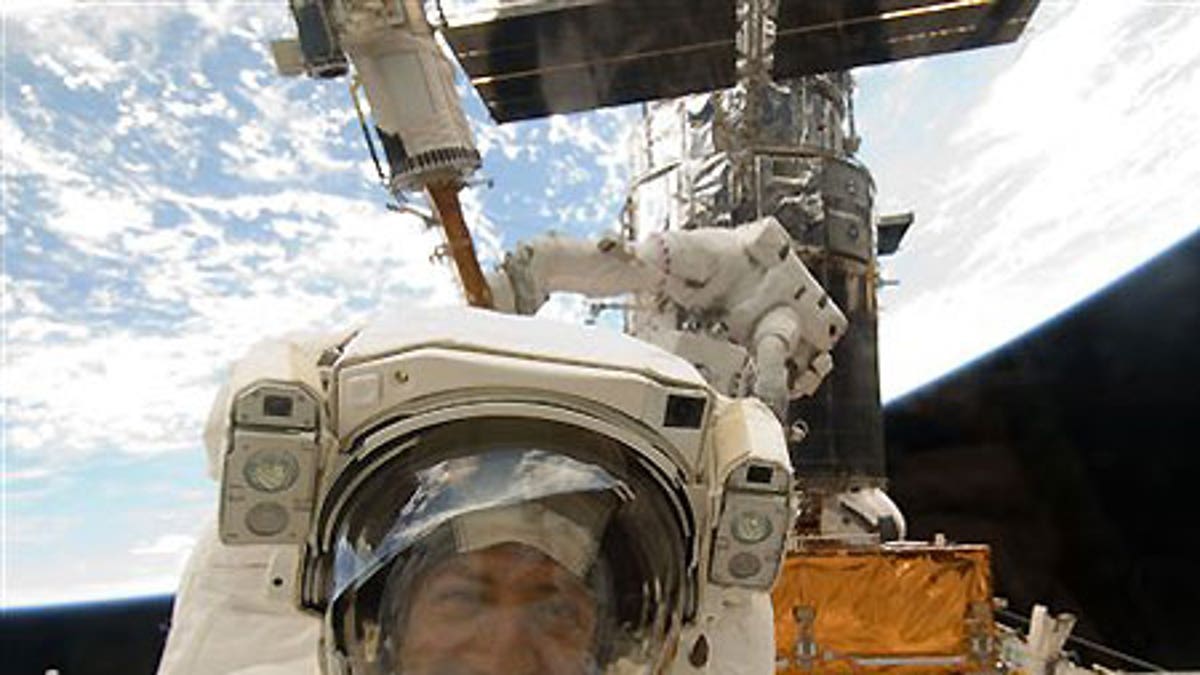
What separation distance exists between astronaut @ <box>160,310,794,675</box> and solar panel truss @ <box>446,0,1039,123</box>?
20.0 ft

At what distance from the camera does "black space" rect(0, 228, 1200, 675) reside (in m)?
10.1

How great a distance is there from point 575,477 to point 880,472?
263 inches

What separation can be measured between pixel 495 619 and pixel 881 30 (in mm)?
6819

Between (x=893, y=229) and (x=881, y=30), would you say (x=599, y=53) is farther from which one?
(x=893, y=229)

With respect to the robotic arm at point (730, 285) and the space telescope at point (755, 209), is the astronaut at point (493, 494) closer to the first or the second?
the space telescope at point (755, 209)

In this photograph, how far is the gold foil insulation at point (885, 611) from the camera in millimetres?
4359

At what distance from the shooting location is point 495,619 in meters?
1.12

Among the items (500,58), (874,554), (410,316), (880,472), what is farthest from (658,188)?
(410,316)

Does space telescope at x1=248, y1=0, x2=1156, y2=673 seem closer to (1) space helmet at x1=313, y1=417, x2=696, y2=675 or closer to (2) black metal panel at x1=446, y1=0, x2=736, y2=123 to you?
(2) black metal panel at x1=446, y1=0, x2=736, y2=123

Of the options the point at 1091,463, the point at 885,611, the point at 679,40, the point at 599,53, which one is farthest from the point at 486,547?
the point at 1091,463

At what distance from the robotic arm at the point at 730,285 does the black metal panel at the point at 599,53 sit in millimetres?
2710

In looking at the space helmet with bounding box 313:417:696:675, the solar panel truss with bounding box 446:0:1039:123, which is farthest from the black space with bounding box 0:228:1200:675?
the space helmet with bounding box 313:417:696:675

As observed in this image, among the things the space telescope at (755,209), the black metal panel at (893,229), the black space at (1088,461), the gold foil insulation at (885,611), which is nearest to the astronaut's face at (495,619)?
the space telescope at (755,209)

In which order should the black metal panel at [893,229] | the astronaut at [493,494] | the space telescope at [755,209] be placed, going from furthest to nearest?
the black metal panel at [893,229], the space telescope at [755,209], the astronaut at [493,494]
